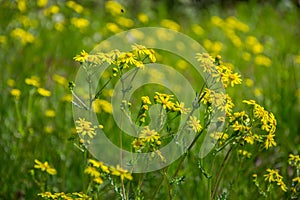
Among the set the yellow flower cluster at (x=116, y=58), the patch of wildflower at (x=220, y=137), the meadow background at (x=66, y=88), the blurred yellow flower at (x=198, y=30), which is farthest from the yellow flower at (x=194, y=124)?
the blurred yellow flower at (x=198, y=30)

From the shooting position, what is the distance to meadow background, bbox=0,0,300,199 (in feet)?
7.84

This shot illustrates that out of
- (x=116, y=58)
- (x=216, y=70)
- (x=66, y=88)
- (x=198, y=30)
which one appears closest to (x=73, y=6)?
(x=66, y=88)

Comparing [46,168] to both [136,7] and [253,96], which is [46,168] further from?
[136,7]

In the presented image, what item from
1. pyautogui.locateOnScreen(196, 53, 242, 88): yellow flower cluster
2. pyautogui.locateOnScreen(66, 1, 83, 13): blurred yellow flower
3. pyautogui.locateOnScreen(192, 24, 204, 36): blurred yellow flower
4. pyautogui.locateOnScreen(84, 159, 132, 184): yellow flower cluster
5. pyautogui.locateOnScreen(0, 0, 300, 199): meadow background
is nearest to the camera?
pyautogui.locateOnScreen(84, 159, 132, 184): yellow flower cluster

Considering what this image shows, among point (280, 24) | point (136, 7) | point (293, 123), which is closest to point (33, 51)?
point (293, 123)

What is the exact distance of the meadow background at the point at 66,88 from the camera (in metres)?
2.39

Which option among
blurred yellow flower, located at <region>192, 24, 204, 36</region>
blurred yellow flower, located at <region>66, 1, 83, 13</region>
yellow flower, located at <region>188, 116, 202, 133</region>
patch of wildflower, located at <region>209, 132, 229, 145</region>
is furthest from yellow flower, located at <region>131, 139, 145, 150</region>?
blurred yellow flower, located at <region>192, 24, 204, 36</region>

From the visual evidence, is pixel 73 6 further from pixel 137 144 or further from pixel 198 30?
pixel 137 144

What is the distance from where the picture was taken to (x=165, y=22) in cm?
432

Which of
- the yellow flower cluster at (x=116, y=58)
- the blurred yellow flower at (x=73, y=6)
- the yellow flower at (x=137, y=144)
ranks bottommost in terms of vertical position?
the yellow flower at (x=137, y=144)

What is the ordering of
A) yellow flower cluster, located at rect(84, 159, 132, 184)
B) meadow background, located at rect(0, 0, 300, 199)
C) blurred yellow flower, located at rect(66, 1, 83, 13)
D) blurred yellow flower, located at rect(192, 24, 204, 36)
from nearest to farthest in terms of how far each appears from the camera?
yellow flower cluster, located at rect(84, 159, 132, 184) < meadow background, located at rect(0, 0, 300, 199) < blurred yellow flower, located at rect(66, 1, 83, 13) < blurred yellow flower, located at rect(192, 24, 204, 36)

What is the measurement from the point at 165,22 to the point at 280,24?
62.0 inches

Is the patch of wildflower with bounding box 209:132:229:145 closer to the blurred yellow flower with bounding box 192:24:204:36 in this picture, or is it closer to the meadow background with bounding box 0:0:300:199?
the meadow background with bounding box 0:0:300:199

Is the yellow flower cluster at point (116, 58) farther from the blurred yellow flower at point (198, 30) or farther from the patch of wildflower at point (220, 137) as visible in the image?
the blurred yellow flower at point (198, 30)
